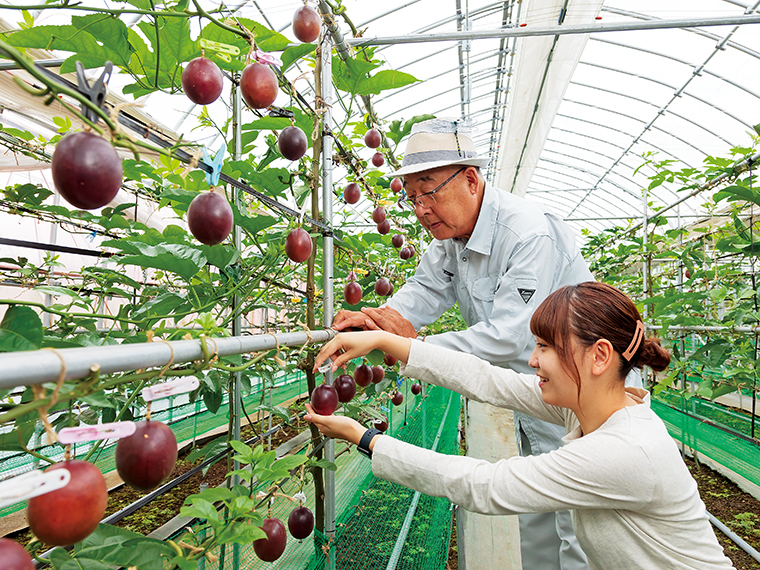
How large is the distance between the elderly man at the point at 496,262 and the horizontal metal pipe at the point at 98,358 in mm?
1034

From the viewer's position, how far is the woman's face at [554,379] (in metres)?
1.37

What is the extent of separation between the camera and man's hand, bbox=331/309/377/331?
1.67m

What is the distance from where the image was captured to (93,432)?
52cm

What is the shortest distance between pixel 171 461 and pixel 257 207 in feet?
6.76

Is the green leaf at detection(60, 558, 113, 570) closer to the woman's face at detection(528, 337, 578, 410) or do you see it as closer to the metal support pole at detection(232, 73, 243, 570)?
the metal support pole at detection(232, 73, 243, 570)

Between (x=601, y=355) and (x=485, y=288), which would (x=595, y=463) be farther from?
(x=485, y=288)

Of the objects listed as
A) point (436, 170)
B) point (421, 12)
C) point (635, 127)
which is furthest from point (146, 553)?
point (635, 127)

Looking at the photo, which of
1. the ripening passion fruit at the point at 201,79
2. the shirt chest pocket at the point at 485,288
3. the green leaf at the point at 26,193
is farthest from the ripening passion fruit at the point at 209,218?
the green leaf at the point at 26,193

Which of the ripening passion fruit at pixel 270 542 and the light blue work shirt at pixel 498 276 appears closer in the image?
the ripening passion fruit at pixel 270 542

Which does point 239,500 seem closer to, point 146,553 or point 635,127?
point 146,553

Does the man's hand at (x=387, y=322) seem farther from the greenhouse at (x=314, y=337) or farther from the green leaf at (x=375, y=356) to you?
the green leaf at (x=375, y=356)

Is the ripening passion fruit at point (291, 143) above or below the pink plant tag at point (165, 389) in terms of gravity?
above

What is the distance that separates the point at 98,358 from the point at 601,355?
121 centimetres

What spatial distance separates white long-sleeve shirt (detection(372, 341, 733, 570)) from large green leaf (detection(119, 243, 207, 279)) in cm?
72
